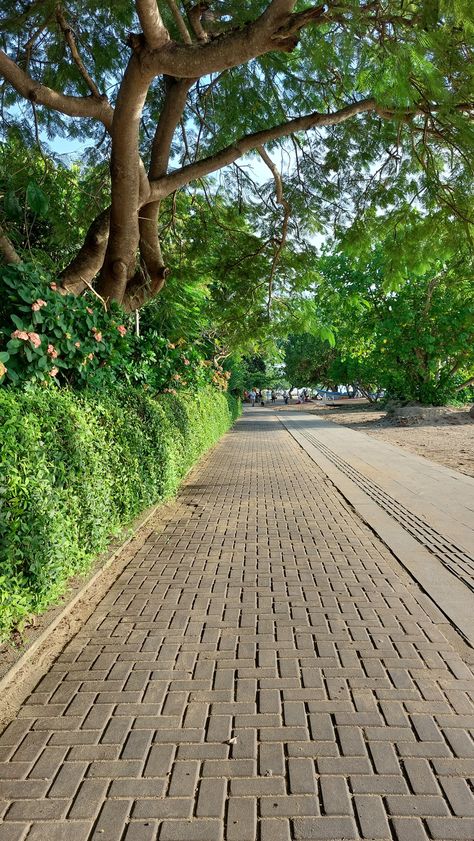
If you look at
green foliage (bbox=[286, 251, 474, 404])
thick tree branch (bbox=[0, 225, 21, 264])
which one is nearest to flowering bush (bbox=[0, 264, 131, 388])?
thick tree branch (bbox=[0, 225, 21, 264])

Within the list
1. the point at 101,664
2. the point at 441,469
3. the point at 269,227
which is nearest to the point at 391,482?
the point at 441,469

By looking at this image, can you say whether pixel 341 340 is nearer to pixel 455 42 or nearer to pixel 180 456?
pixel 180 456

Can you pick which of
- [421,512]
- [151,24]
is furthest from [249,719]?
[151,24]

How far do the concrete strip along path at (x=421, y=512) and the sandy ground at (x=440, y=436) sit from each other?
662mm

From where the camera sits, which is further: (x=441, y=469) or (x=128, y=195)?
(x=441, y=469)

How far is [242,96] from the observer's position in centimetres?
774

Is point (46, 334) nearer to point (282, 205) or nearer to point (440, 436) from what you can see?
point (282, 205)

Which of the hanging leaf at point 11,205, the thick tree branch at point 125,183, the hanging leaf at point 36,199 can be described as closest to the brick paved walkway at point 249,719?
the thick tree branch at point 125,183

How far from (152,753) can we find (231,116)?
810 cm

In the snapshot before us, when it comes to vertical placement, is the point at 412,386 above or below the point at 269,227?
below

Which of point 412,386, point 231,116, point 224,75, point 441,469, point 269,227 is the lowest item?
point 441,469

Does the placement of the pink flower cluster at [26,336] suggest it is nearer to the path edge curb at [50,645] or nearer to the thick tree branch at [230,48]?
the path edge curb at [50,645]

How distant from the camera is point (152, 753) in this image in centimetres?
250

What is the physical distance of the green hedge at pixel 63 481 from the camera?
3.33 m
